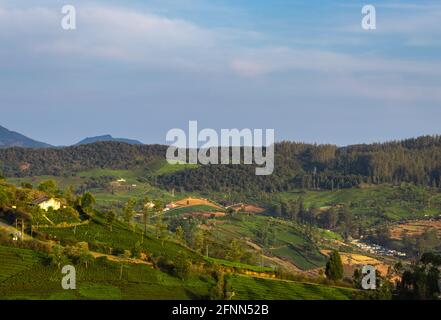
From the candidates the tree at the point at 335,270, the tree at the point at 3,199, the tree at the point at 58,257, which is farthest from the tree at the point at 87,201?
the tree at the point at 335,270

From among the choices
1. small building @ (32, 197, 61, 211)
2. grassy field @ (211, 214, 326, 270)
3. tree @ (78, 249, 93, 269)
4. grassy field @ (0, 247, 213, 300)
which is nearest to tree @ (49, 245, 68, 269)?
grassy field @ (0, 247, 213, 300)

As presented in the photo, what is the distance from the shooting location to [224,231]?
170000mm

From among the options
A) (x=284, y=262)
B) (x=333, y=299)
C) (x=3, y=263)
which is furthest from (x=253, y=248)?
(x=3, y=263)

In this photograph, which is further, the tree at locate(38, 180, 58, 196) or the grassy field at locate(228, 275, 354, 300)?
the tree at locate(38, 180, 58, 196)

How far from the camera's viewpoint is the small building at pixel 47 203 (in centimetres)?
8562

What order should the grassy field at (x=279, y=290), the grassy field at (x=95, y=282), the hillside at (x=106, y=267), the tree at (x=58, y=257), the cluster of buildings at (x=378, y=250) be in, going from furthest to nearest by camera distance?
the cluster of buildings at (x=378, y=250)
the grassy field at (x=279, y=290)
the tree at (x=58, y=257)
the hillside at (x=106, y=267)
the grassy field at (x=95, y=282)

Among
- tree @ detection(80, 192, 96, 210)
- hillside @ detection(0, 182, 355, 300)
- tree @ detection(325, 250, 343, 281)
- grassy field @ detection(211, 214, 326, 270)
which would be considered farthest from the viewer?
grassy field @ detection(211, 214, 326, 270)

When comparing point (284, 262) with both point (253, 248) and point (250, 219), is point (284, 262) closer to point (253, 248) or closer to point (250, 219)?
point (253, 248)

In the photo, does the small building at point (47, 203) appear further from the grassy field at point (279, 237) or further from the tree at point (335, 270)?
the grassy field at point (279, 237)

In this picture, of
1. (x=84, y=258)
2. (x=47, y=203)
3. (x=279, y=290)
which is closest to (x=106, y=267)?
(x=84, y=258)

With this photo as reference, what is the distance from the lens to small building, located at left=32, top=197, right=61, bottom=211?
85625 millimetres

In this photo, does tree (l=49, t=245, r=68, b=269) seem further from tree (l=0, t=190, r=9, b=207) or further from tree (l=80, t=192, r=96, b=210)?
tree (l=80, t=192, r=96, b=210)

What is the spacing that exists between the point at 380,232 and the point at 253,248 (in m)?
54.5

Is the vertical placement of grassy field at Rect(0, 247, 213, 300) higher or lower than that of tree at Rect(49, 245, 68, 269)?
lower
